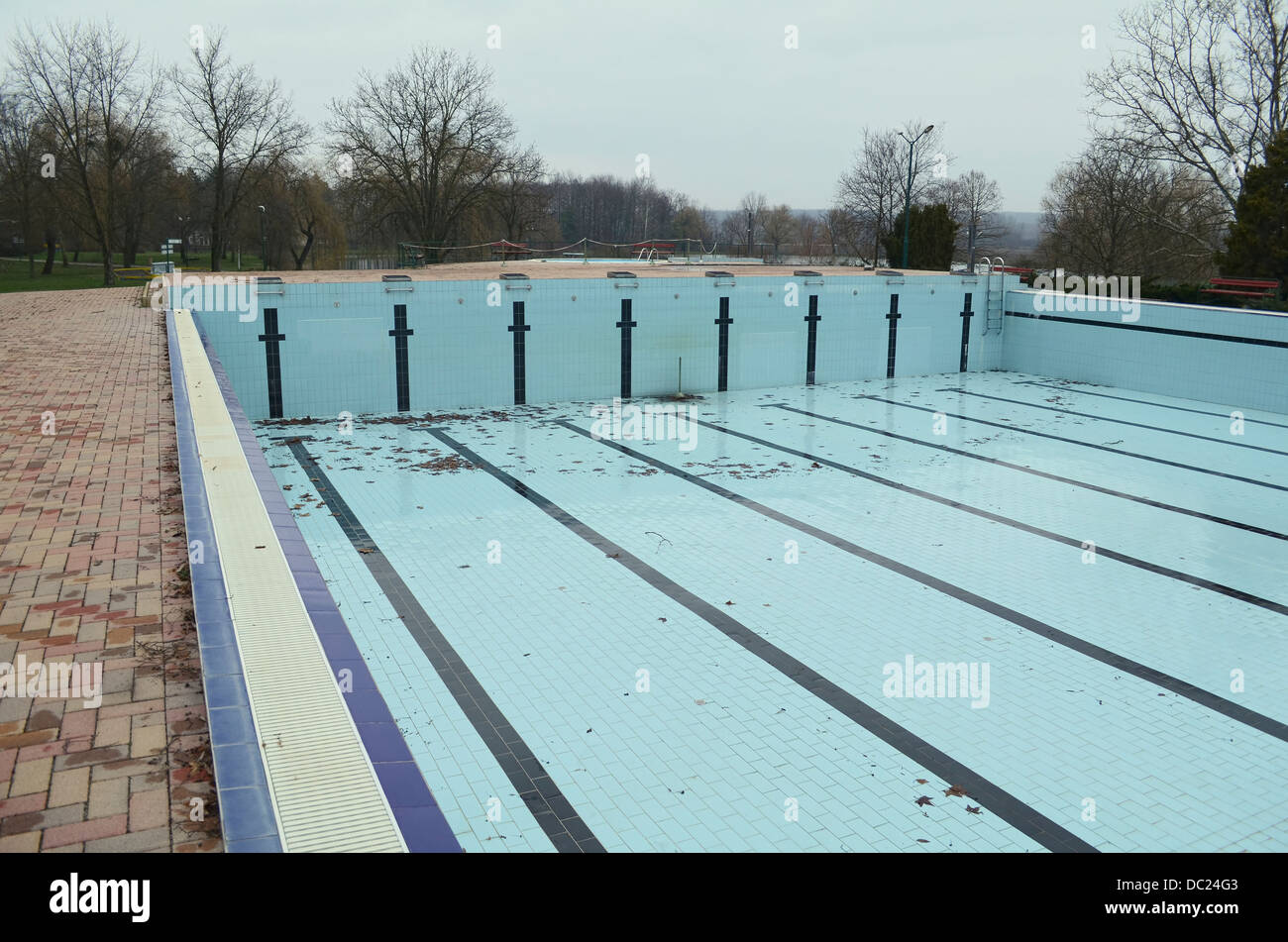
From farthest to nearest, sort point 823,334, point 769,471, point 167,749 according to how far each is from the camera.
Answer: point 823,334 → point 769,471 → point 167,749

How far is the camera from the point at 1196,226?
93.8ft

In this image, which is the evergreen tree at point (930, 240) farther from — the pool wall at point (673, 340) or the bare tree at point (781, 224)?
the bare tree at point (781, 224)

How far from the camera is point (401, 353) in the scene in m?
15.0

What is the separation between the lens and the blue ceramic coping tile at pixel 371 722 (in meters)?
2.20

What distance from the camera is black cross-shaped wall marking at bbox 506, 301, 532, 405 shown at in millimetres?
15789

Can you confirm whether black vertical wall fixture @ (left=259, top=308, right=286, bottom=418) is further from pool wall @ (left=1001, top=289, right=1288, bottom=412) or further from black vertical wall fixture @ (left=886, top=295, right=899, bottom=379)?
pool wall @ (left=1001, top=289, right=1288, bottom=412)

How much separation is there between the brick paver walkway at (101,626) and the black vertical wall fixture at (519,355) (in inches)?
336

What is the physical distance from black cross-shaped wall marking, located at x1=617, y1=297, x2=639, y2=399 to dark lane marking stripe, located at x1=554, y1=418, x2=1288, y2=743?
600cm

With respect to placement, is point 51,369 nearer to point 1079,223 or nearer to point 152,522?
point 152,522

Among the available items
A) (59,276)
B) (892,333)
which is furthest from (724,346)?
(59,276)

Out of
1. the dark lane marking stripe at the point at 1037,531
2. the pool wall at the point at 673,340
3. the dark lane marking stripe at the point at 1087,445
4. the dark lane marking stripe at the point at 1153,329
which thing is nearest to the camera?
the dark lane marking stripe at the point at 1037,531

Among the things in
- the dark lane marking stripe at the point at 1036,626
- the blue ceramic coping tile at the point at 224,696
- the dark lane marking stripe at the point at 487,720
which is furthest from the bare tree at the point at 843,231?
the blue ceramic coping tile at the point at 224,696
